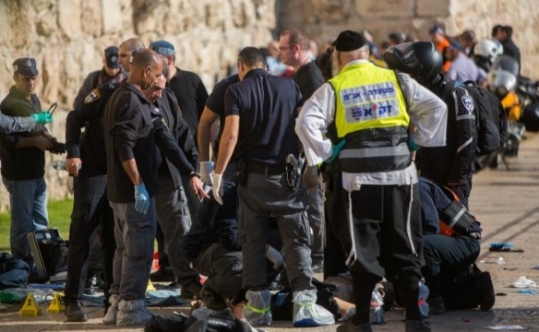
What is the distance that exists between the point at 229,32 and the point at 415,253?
43.1 feet

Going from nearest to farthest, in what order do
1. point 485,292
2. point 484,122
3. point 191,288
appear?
point 485,292 → point 191,288 → point 484,122

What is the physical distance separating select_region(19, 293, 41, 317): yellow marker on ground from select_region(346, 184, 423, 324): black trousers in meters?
2.53

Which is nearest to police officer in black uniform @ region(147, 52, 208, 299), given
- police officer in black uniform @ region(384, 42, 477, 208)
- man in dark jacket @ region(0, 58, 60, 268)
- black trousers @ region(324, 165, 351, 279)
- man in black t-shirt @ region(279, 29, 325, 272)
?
man in black t-shirt @ region(279, 29, 325, 272)

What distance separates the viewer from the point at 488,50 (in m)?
23.5

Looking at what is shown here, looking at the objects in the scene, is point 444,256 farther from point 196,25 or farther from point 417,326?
point 196,25

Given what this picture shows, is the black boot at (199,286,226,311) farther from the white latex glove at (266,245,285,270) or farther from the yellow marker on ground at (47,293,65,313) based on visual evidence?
the yellow marker on ground at (47,293,65,313)

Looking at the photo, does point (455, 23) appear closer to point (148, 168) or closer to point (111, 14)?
point (111, 14)

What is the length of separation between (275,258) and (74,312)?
54.7 inches

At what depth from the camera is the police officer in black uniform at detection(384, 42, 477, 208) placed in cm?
1077

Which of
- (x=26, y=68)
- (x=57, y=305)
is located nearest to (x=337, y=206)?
(x=57, y=305)

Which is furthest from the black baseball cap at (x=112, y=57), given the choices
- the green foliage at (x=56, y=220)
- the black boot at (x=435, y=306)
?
the black boot at (x=435, y=306)

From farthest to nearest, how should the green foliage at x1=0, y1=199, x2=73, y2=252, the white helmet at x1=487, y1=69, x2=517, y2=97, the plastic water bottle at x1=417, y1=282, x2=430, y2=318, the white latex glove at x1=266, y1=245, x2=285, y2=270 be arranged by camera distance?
the white helmet at x1=487, y1=69, x2=517, y2=97 < the green foliage at x1=0, y1=199, x2=73, y2=252 < the white latex glove at x1=266, y1=245, x2=285, y2=270 < the plastic water bottle at x1=417, y1=282, x2=430, y2=318

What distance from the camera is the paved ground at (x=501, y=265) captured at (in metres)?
9.83

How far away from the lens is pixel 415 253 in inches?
354
